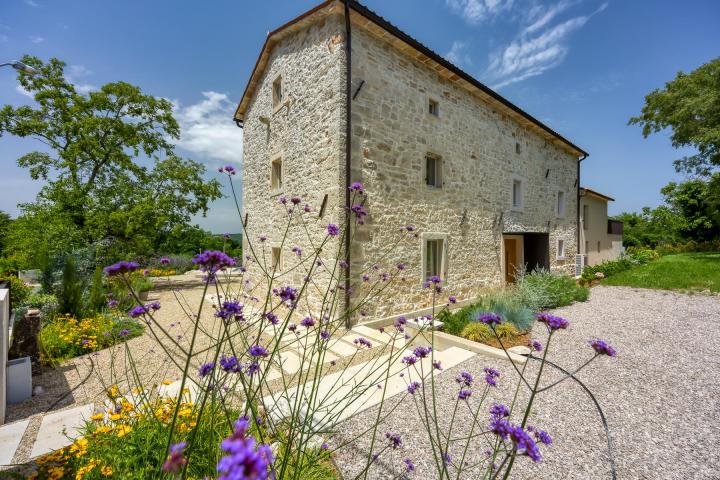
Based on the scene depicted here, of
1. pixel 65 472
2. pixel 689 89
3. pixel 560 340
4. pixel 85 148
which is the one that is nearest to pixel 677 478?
pixel 560 340

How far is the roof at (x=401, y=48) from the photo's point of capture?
6.02m

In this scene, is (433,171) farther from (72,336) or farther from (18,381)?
(18,381)

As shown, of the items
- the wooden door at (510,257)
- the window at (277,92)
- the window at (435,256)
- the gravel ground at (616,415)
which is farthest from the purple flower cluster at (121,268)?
the wooden door at (510,257)

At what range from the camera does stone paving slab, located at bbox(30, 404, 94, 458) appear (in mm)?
2627

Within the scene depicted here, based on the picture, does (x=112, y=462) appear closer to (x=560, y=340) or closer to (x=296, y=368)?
(x=296, y=368)

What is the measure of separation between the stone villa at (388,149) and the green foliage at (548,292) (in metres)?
1.44

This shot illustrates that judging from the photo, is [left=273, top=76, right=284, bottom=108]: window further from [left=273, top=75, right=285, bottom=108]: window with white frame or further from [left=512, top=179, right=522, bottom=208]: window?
[left=512, top=179, right=522, bottom=208]: window

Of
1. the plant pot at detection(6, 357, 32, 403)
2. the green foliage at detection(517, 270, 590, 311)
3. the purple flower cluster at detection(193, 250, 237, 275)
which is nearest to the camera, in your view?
the purple flower cluster at detection(193, 250, 237, 275)

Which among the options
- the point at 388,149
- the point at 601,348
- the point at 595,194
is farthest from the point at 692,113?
the point at 601,348

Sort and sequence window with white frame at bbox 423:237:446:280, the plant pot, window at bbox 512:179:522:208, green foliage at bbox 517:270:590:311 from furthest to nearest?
window at bbox 512:179:522:208 → window with white frame at bbox 423:237:446:280 → green foliage at bbox 517:270:590:311 → the plant pot

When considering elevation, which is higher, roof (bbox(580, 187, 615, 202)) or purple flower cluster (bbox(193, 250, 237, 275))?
roof (bbox(580, 187, 615, 202))

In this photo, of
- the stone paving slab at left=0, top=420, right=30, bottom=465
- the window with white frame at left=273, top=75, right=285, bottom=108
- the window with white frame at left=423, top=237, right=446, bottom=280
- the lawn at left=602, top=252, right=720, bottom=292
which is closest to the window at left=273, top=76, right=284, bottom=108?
the window with white frame at left=273, top=75, right=285, bottom=108

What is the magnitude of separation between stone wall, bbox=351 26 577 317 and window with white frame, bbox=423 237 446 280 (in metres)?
0.26

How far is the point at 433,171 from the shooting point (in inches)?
318
